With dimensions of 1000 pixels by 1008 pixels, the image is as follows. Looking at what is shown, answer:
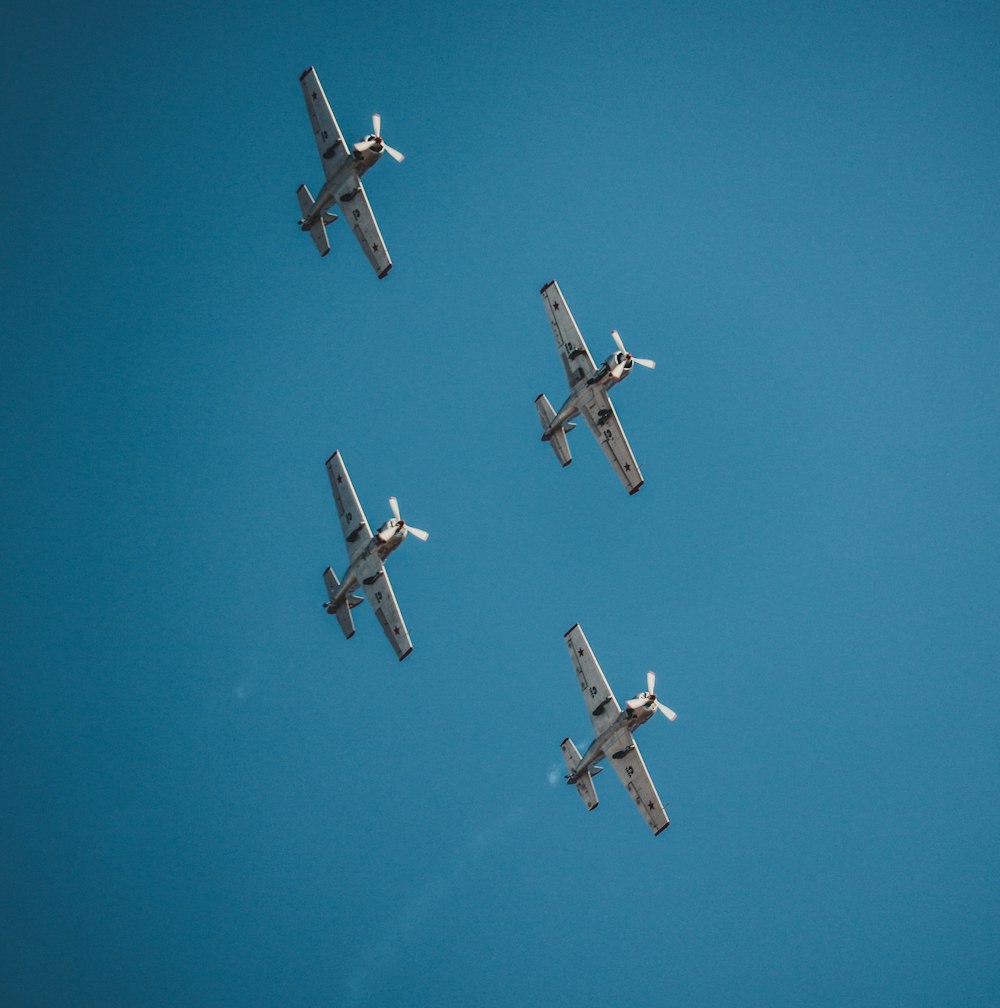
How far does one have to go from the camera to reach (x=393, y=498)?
48625 mm

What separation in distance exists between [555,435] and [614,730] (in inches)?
676

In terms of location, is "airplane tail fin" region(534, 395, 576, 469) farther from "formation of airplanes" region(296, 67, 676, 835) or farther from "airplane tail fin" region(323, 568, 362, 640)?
"airplane tail fin" region(323, 568, 362, 640)

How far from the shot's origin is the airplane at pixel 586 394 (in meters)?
50.2

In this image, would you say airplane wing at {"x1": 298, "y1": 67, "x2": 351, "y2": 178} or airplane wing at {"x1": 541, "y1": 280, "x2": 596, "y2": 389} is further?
airplane wing at {"x1": 541, "y1": 280, "x2": 596, "y2": 389}

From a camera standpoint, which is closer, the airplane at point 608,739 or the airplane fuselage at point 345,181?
the airplane fuselage at point 345,181

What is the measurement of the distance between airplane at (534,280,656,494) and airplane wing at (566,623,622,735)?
30.9ft

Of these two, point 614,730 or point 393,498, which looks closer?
point 393,498

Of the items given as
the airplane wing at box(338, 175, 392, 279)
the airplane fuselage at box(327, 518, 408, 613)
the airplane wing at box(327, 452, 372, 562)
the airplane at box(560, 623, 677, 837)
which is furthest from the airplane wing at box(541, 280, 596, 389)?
the airplane at box(560, 623, 677, 837)

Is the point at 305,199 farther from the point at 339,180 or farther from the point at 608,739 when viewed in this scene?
the point at 608,739

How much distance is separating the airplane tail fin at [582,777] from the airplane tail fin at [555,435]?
673 inches

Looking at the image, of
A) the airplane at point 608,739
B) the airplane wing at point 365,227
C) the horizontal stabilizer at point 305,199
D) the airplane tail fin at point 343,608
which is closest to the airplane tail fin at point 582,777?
the airplane at point 608,739

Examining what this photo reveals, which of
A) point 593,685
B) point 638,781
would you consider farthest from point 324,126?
point 638,781

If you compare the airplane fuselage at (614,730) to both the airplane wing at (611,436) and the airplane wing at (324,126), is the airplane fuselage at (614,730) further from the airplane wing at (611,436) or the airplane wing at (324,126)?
the airplane wing at (324,126)

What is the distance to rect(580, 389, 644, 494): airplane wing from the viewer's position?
167 ft
